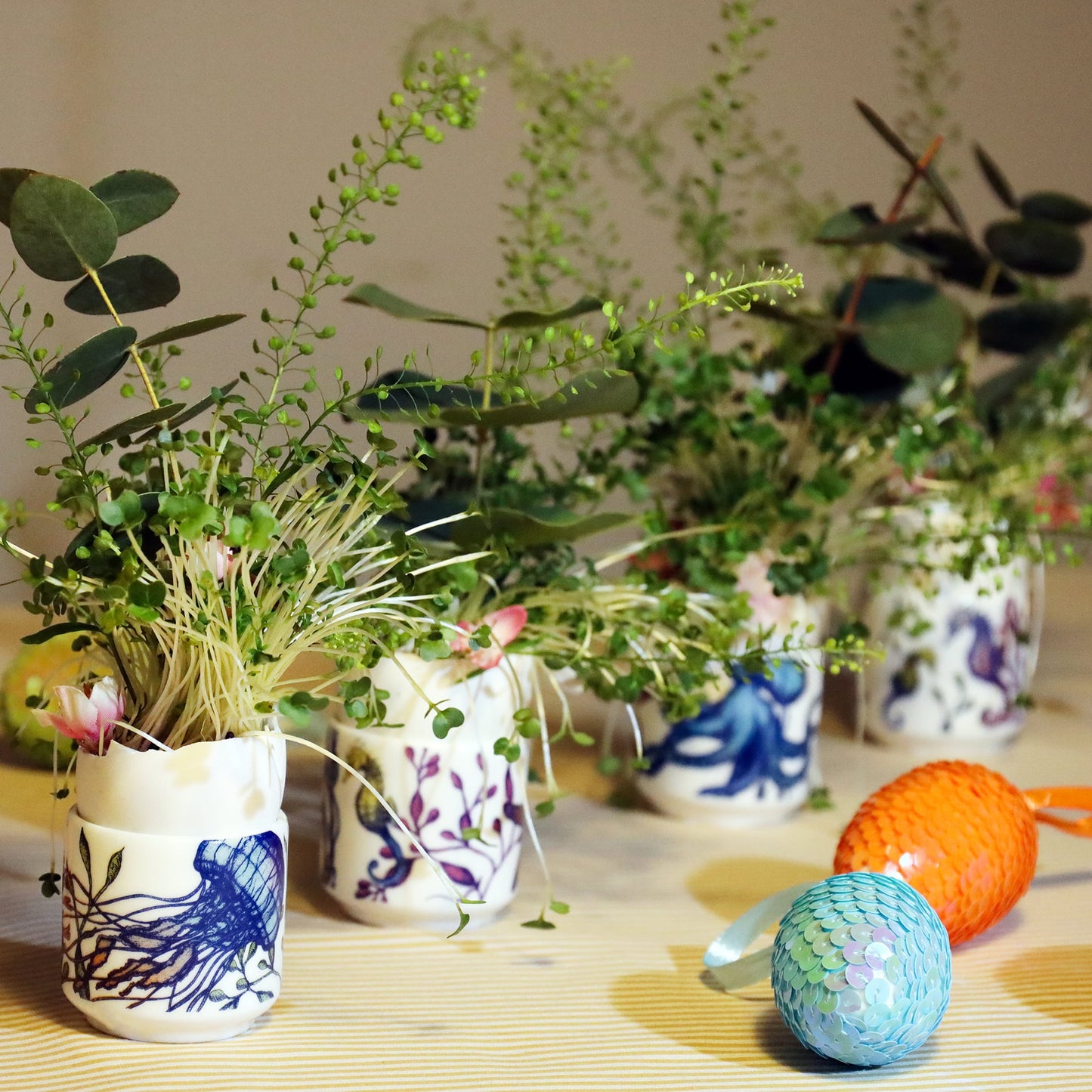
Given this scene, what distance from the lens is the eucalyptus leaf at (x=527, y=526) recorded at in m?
0.60

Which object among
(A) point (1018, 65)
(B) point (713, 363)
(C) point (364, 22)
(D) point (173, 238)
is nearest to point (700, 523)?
(B) point (713, 363)

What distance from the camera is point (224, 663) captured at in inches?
19.7

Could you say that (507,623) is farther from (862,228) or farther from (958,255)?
(958,255)

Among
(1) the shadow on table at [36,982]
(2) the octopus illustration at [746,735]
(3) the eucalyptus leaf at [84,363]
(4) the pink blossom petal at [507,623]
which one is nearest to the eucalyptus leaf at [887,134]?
(2) the octopus illustration at [746,735]

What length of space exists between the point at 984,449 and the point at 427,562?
0.60 meters

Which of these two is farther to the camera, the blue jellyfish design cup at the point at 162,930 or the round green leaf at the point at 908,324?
the round green leaf at the point at 908,324

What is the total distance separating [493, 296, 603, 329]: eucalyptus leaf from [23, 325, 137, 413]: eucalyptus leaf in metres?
0.20

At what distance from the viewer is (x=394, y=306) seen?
2.11 feet

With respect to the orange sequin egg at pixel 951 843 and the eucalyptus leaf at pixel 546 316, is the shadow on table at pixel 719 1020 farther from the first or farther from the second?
the eucalyptus leaf at pixel 546 316

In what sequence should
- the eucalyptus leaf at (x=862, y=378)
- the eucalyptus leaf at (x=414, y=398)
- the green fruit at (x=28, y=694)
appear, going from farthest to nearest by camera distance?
the eucalyptus leaf at (x=862, y=378), the green fruit at (x=28, y=694), the eucalyptus leaf at (x=414, y=398)

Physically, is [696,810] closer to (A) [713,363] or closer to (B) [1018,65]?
(A) [713,363]

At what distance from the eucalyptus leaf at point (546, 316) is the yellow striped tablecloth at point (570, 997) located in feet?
1.05

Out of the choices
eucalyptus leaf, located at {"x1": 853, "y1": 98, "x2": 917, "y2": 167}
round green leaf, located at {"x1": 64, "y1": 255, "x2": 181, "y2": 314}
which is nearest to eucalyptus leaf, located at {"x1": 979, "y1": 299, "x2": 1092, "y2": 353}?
eucalyptus leaf, located at {"x1": 853, "y1": 98, "x2": 917, "y2": 167}

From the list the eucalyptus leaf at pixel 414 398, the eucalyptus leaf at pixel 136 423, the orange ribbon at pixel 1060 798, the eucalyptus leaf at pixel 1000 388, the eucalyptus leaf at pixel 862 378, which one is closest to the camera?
the eucalyptus leaf at pixel 136 423
